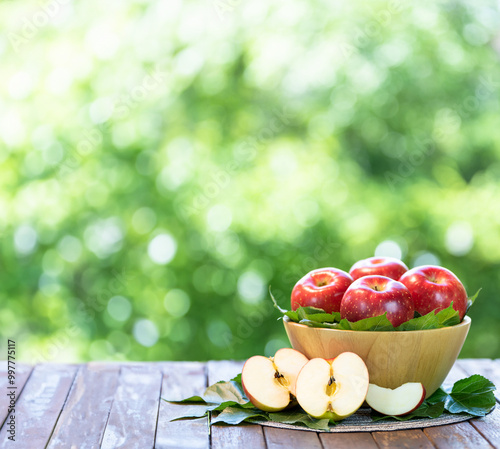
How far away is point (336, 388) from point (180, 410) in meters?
0.29

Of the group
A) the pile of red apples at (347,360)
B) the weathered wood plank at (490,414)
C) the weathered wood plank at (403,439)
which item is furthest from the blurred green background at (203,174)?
the weathered wood plank at (403,439)

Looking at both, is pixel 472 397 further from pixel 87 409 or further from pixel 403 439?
pixel 87 409

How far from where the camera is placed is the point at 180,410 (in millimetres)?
1304

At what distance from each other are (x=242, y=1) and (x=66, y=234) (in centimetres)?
126

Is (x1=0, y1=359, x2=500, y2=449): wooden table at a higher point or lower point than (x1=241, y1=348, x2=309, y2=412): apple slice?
lower

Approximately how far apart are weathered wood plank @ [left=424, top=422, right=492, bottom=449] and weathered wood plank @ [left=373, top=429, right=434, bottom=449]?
0.04ft

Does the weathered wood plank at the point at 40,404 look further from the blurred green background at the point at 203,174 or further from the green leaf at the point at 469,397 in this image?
the blurred green background at the point at 203,174

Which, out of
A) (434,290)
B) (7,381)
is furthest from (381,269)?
(7,381)

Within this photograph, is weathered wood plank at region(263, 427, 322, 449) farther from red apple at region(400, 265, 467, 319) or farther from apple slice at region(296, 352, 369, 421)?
red apple at region(400, 265, 467, 319)

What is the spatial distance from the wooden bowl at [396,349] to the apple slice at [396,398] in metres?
0.02

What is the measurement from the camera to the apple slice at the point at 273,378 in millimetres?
1271

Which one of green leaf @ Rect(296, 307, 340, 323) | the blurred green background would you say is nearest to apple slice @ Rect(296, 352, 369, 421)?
green leaf @ Rect(296, 307, 340, 323)

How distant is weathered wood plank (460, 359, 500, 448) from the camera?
1.19m

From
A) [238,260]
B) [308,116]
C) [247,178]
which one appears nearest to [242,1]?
[308,116]
